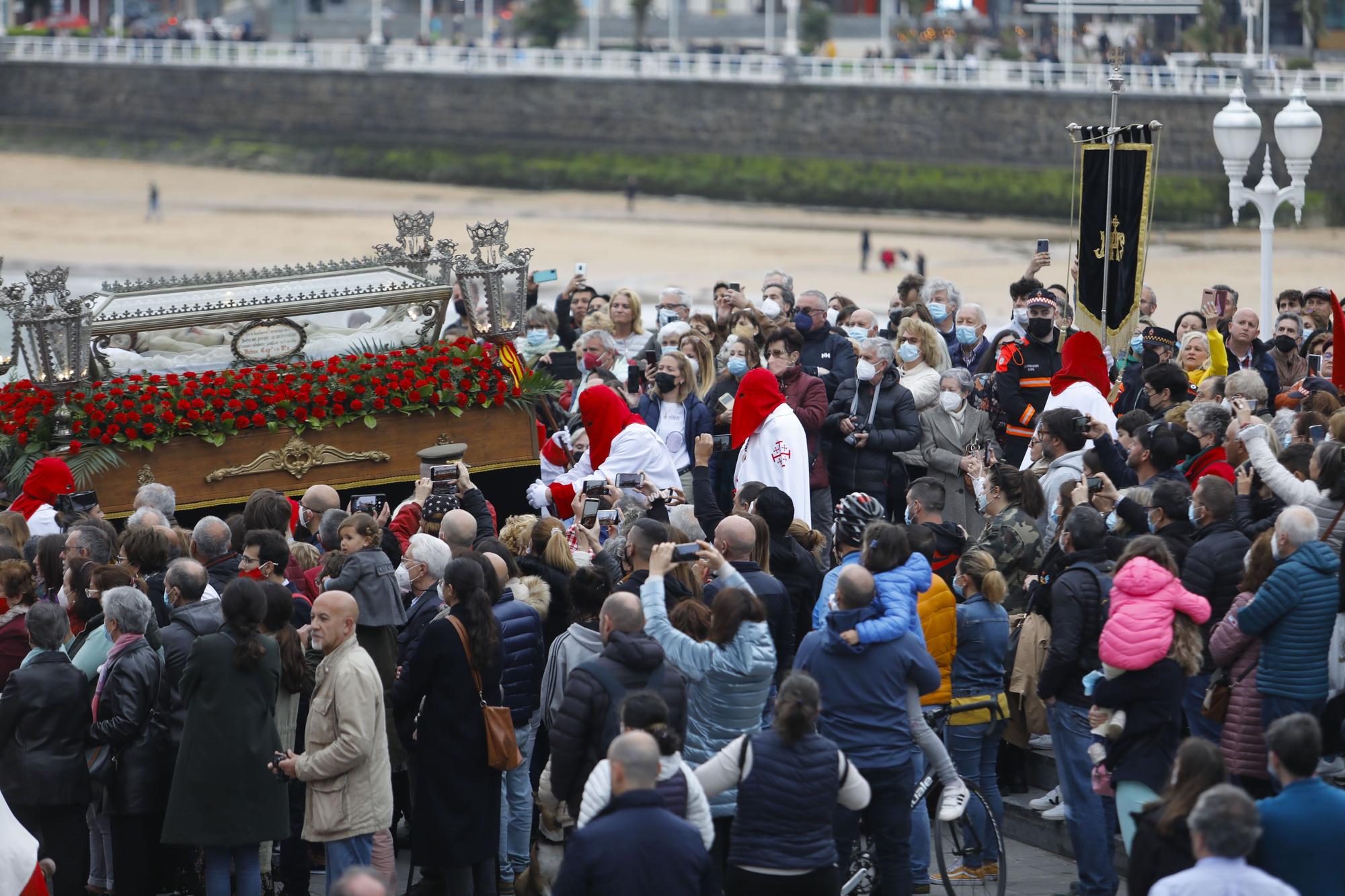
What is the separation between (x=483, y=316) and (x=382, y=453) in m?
1.42

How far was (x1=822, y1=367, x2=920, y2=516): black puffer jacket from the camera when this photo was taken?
34.7ft

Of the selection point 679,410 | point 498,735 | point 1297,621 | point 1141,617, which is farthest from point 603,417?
point 1297,621

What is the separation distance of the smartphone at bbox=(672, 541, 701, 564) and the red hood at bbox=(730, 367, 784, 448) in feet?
10.2

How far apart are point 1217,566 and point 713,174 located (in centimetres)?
4477

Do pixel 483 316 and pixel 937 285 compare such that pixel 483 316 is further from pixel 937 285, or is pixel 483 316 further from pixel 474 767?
pixel 474 767

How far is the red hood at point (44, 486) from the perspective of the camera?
1011 centimetres

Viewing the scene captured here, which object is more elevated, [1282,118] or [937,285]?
[1282,118]

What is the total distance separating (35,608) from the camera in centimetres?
705

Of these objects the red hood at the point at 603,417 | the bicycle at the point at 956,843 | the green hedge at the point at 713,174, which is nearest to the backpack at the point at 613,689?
the bicycle at the point at 956,843

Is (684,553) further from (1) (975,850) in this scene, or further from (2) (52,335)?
(2) (52,335)

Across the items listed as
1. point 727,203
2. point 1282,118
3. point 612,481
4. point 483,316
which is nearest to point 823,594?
point 612,481

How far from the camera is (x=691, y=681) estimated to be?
6918 millimetres

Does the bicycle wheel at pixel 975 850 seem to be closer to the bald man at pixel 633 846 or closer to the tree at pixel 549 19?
the bald man at pixel 633 846

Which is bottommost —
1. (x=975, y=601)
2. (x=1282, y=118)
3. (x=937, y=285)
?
(x=975, y=601)
